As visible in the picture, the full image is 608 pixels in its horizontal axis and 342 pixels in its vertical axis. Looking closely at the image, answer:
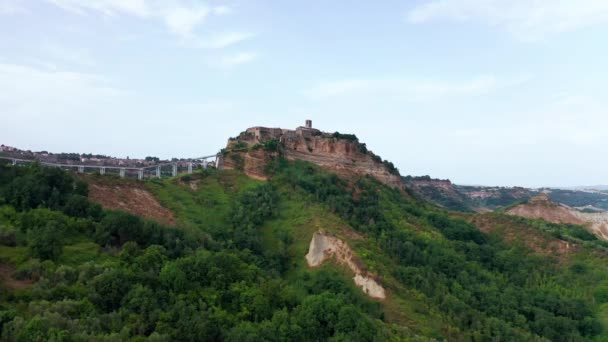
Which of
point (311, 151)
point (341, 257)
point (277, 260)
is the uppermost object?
point (311, 151)

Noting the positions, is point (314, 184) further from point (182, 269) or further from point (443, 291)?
point (182, 269)

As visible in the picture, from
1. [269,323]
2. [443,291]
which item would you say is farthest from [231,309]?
[443,291]

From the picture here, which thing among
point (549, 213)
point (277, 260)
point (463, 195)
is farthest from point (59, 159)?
point (463, 195)

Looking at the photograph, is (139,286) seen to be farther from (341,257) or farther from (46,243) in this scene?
(341,257)

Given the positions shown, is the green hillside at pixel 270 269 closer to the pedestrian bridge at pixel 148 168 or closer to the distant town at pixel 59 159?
the pedestrian bridge at pixel 148 168

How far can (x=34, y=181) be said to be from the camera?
2762 centimetres

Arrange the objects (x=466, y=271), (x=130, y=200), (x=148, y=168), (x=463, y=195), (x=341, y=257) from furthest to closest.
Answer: (x=463, y=195)
(x=148, y=168)
(x=130, y=200)
(x=466, y=271)
(x=341, y=257)

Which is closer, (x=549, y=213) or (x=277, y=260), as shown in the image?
(x=277, y=260)

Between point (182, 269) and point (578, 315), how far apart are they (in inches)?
1017

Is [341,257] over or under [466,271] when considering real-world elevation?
over

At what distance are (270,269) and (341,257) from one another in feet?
15.0

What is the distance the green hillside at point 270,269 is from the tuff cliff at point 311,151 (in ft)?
7.01

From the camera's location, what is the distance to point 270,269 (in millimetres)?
28781

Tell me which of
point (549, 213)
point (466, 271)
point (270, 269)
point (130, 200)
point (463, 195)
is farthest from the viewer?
point (463, 195)
